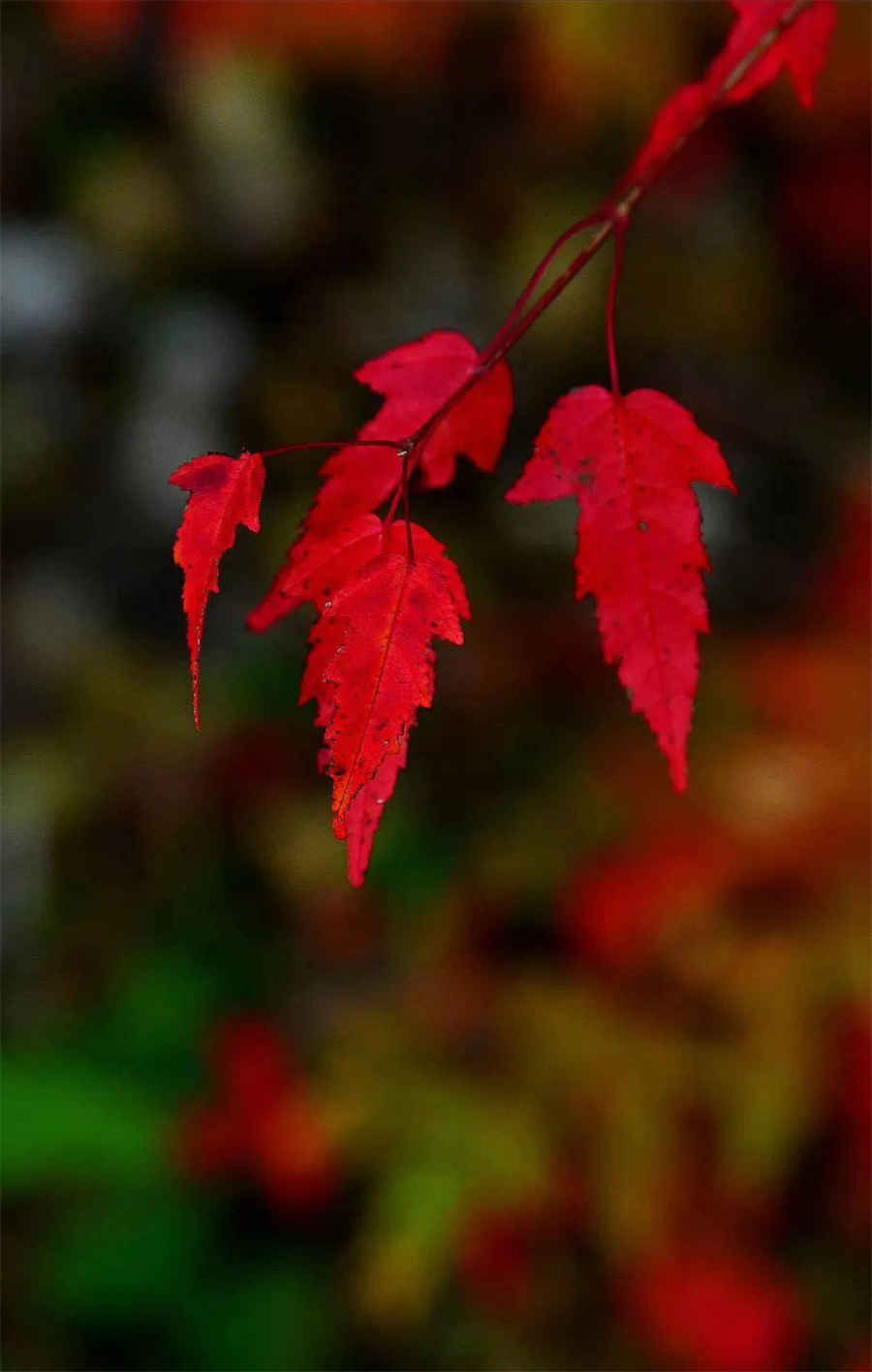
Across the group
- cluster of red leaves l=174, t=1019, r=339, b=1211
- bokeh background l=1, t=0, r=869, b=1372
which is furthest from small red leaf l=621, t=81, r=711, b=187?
cluster of red leaves l=174, t=1019, r=339, b=1211

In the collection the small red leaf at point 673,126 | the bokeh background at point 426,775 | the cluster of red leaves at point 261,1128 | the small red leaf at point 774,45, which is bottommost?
the cluster of red leaves at point 261,1128

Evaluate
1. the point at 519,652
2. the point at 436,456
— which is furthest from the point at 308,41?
the point at 436,456

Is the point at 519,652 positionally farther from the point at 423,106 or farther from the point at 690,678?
the point at 690,678

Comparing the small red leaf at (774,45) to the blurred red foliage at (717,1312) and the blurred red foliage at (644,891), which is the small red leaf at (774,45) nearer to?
the blurred red foliage at (644,891)

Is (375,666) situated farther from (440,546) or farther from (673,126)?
(673,126)

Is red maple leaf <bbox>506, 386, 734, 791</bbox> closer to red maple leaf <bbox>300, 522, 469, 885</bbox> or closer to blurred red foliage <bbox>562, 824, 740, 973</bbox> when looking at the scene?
red maple leaf <bbox>300, 522, 469, 885</bbox>

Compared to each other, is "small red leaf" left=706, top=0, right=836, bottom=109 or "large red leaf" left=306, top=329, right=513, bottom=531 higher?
"small red leaf" left=706, top=0, right=836, bottom=109

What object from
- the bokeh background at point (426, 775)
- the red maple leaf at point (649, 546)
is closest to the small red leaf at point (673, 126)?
the red maple leaf at point (649, 546)
